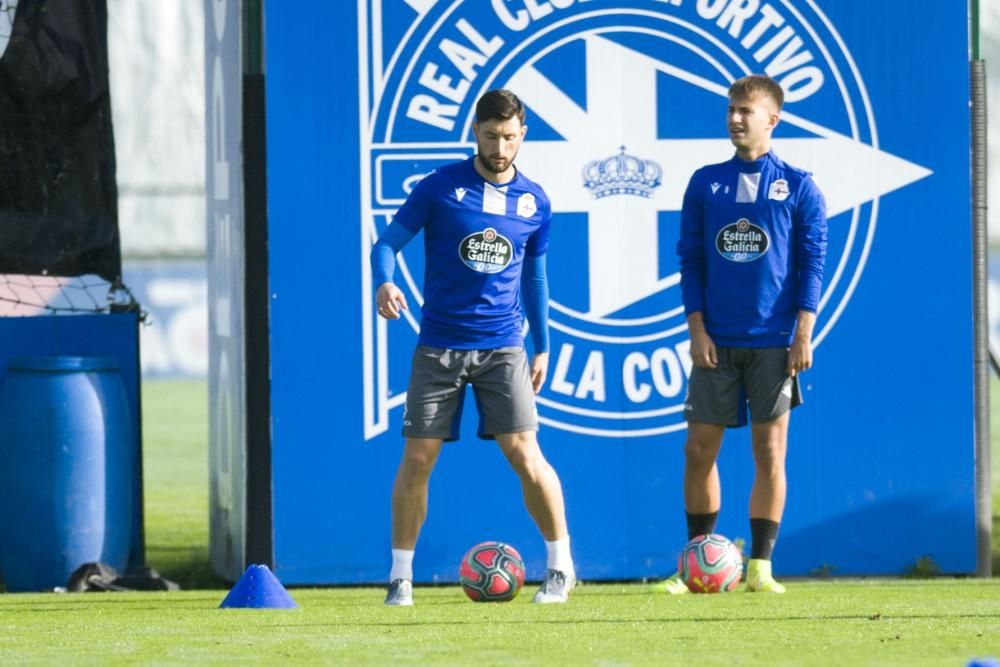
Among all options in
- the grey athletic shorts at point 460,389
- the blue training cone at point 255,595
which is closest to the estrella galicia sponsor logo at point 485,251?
the grey athletic shorts at point 460,389

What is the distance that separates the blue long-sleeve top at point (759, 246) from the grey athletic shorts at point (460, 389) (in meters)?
0.78

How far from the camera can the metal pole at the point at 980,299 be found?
7770 millimetres

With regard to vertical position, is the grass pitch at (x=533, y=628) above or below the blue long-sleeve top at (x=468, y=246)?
below

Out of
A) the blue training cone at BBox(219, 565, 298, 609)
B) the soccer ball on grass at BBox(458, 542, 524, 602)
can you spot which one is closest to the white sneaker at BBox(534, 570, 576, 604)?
the soccer ball on grass at BBox(458, 542, 524, 602)

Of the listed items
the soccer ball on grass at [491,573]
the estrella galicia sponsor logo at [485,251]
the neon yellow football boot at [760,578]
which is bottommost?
the neon yellow football boot at [760,578]

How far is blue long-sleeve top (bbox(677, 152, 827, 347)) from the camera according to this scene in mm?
6680

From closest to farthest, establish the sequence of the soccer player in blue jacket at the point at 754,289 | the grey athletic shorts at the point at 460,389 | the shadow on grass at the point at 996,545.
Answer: the grey athletic shorts at the point at 460,389 < the soccer player in blue jacket at the point at 754,289 < the shadow on grass at the point at 996,545

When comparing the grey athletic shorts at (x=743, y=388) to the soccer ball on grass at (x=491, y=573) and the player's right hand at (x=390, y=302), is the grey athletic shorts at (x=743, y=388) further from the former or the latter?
the player's right hand at (x=390, y=302)

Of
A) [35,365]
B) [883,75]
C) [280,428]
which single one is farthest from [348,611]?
[883,75]

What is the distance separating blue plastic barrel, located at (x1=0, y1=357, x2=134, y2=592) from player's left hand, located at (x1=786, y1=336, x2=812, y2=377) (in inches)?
114

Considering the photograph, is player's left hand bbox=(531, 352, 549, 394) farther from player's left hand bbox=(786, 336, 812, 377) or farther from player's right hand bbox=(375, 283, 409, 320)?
player's left hand bbox=(786, 336, 812, 377)

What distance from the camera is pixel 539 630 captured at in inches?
211

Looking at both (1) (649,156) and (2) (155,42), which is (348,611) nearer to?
(1) (649,156)

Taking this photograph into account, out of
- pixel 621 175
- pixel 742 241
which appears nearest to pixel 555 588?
pixel 742 241
